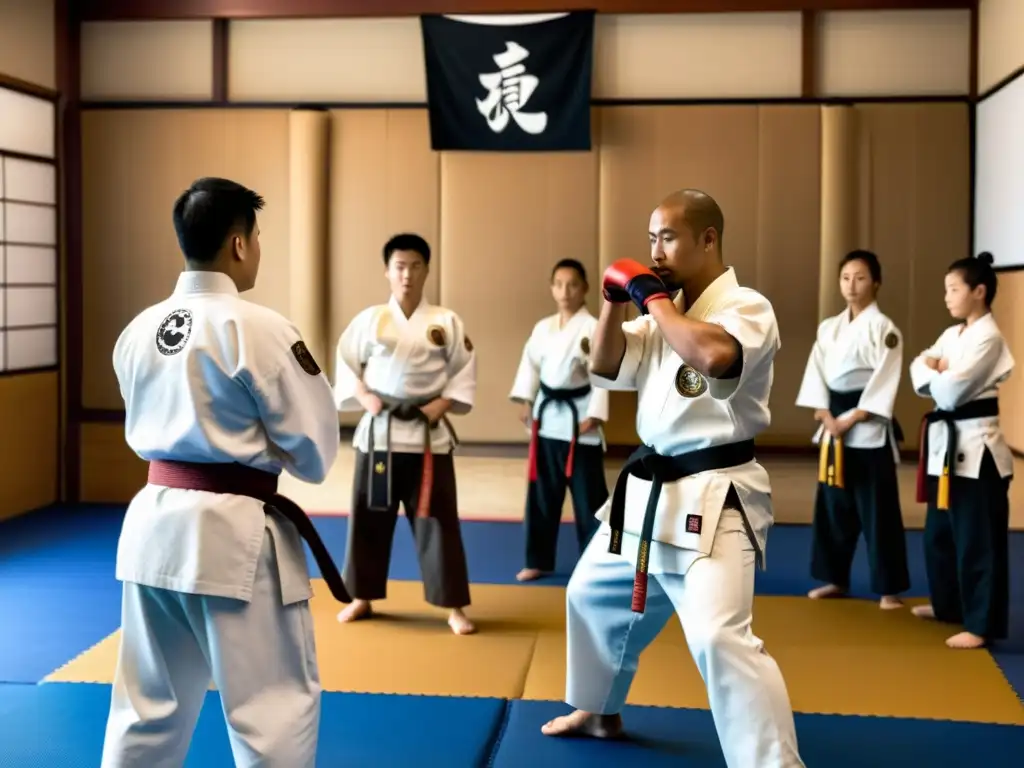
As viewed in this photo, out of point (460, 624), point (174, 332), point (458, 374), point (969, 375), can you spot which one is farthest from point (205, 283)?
point (969, 375)

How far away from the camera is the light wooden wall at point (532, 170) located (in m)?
6.16

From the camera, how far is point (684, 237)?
8.42 feet

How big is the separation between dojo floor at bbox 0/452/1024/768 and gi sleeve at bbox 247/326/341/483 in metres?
1.07

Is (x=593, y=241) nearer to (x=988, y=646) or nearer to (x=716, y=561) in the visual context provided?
(x=988, y=646)

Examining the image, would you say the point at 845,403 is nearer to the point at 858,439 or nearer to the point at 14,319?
the point at 858,439

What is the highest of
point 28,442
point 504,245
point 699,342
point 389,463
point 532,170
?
point 532,170

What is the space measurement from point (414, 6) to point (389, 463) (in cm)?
333

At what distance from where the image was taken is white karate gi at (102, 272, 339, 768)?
212 cm

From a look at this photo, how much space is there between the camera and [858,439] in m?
4.52

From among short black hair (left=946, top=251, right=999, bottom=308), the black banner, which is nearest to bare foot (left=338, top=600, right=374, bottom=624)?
short black hair (left=946, top=251, right=999, bottom=308)

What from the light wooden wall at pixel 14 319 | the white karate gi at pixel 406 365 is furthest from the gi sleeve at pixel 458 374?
the light wooden wall at pixel 14 319

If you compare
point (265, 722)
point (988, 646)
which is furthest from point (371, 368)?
point (988, 646)

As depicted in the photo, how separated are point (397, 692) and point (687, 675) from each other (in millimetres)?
975

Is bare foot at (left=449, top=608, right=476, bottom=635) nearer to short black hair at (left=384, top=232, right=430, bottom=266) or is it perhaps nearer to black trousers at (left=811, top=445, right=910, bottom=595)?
short black hair at (left=384, top=232, right=430, bottom=266)
